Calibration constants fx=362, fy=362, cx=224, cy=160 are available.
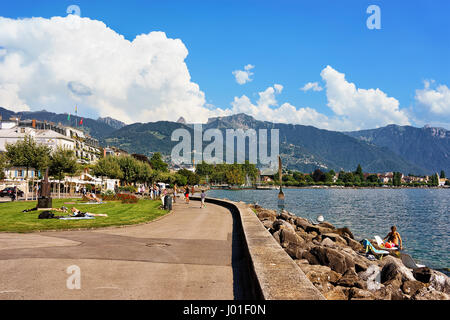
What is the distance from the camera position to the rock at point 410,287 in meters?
11.3

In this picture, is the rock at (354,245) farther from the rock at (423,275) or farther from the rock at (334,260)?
the rock at (334,260)

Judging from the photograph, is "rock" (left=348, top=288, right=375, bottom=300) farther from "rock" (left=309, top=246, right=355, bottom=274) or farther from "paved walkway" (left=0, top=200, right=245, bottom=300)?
"rock" (left=309, top=246, right=355, bottom=274)

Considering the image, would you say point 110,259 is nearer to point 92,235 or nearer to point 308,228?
point 92,235

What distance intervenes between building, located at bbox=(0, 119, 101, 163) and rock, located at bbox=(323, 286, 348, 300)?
3089 inches

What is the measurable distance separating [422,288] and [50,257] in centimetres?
1137

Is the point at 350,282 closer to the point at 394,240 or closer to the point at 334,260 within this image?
the point at 334,260

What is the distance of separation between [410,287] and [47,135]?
10639cm

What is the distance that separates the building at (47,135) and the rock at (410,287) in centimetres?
7785

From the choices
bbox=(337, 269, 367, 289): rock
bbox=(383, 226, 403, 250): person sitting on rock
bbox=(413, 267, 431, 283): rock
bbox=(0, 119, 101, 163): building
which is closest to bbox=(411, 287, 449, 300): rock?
bbox=(337, 269, 367, 289): rock

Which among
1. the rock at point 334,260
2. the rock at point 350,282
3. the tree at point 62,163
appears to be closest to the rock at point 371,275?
the rock at point 334,260

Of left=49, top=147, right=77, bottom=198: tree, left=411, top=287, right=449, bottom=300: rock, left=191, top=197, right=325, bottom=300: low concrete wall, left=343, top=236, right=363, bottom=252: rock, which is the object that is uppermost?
left=49, top=147, right=77, bottom=198: tree

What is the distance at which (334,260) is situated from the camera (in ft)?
41.3

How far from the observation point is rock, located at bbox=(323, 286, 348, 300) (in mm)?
8578

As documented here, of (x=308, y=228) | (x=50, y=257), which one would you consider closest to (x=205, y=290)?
(x=50, y=257)
